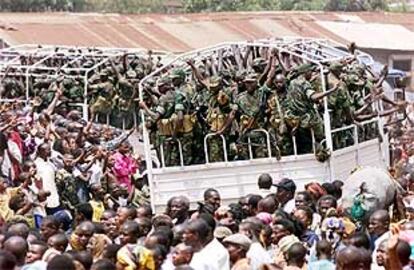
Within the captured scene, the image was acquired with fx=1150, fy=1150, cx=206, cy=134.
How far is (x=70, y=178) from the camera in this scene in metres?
13.0

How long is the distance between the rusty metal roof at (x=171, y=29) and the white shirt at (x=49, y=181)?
15.7 meters

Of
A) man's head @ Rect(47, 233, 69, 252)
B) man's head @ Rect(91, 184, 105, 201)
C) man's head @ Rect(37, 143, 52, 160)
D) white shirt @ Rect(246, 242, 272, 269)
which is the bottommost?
man's head @ Rect(91, 184, 105, 201)

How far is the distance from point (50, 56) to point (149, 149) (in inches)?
293

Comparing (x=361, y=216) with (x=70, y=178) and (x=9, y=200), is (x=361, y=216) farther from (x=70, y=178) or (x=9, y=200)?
(x=70, y=178)

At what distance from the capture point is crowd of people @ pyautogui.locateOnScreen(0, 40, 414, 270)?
808 centimetres

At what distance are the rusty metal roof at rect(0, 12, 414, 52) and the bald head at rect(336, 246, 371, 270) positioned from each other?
21517 mm

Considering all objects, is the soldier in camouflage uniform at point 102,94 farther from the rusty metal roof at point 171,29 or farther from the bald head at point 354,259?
the bald head at point 354,259

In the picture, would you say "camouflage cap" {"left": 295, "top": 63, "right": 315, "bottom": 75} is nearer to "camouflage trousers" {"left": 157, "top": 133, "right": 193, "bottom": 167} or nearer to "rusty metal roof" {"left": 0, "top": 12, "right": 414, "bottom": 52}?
"camouflage trousers" {"left": 157, "top": 133, "right": 193, "bottom": 167}

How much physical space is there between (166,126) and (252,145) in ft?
3.35

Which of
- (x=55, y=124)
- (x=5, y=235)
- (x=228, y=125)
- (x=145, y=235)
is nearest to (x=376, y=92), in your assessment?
(x=228, y=125)

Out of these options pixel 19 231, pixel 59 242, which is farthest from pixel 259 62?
pixel 59 242

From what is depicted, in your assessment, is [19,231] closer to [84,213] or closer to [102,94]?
[84,213]

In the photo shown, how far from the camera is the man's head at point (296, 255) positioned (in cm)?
785

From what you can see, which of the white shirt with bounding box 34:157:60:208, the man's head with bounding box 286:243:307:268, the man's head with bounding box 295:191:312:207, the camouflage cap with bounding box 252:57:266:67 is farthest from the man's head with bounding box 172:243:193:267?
the camouflage cap with bounding box 252:57:266:67
